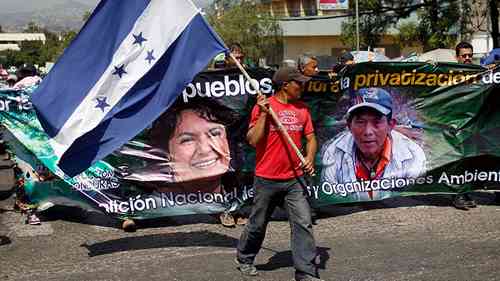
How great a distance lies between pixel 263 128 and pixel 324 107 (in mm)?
2742

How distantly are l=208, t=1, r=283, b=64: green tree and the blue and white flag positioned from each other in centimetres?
4791

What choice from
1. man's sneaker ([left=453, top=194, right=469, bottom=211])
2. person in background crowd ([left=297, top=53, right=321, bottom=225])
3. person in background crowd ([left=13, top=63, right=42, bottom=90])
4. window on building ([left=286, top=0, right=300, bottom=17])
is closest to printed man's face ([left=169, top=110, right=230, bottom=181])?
person in background crowd ([left=297, top=53, right=321, bottom=225])

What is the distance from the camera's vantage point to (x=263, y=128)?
5910mm

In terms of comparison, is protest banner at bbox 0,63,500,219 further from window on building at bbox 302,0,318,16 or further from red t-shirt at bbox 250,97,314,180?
window on building at bbox 302,0,318,16

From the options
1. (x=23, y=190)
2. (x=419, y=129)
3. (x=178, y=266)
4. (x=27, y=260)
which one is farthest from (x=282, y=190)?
(x=23, y=190)

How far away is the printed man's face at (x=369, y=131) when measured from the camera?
8.60 metres

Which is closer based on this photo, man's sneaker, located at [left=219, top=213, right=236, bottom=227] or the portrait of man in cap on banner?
man's sneaker, located at [left=219, top=213, right=236, bottom=227]

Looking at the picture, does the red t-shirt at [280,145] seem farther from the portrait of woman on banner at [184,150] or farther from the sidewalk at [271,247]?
the portrait of woman on banner at [184,150]

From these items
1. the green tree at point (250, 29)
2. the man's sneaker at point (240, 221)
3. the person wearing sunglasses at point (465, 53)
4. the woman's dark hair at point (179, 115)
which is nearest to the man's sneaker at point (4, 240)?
the woman's dark hair at point (179, 115)

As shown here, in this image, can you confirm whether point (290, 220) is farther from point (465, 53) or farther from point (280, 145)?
point (465, 53)

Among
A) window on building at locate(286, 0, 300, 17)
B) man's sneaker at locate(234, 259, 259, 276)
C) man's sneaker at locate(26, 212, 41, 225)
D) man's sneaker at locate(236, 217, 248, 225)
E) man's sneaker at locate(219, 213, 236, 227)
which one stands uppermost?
man's sneaker at locate(234, 259, 259, 276)

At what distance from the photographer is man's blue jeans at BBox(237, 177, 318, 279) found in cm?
587

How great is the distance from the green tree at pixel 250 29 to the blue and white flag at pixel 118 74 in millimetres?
47914

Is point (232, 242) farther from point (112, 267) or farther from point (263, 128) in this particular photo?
point (263, 128)
